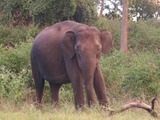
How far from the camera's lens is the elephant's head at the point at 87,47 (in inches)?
381

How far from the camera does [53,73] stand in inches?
440

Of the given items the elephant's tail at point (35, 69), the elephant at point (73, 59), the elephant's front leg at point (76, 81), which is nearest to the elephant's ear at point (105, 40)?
the elephant at point (73, 59)

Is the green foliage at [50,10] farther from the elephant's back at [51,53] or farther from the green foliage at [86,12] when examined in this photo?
the elephant's back at [51,53]

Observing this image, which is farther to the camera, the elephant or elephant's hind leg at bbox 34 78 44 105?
elephant's hind leg at bbox 34 78 44 105

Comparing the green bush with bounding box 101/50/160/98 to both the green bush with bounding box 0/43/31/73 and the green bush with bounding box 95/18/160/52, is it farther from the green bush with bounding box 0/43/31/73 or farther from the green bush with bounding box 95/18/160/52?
the green bush with bounding box 95/18/160/52

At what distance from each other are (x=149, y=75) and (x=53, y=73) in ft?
10.9

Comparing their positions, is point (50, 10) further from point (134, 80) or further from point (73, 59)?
point (73, 59)

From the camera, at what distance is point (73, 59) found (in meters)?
10.3

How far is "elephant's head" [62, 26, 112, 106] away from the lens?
9688 millimetres

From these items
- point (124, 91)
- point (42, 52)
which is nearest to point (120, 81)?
point (124, 91)

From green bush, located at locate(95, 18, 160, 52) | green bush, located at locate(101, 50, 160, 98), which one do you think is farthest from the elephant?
green bush, located at locate(95, 18, 160, 52)

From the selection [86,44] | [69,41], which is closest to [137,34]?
[69,41]

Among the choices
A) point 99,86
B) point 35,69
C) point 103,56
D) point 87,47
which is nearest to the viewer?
point 87,47

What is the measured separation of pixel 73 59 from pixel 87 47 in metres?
0.68
